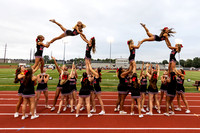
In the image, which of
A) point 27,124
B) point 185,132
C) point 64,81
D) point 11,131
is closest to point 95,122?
point 64,81

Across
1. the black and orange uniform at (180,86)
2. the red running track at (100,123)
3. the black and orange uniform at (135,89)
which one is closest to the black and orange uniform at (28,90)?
the red running track at (100,123)

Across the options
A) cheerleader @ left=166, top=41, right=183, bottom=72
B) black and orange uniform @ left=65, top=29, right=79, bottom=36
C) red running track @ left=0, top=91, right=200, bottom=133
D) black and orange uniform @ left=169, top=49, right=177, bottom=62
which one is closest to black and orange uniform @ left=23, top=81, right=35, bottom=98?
red running track @ left=0, top=91, right=200, bottom=133

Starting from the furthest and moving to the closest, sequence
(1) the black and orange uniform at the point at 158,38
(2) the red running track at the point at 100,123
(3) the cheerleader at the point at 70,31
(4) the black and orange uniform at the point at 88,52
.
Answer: (4) the black and orange uniform at the point at 88,52 < (1) the black and orange uniform at the point at 158,38 < (3) the cheerleader at the point at 70,31 < (2) the red running track at the point at 100,123

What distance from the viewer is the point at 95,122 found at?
4.55m

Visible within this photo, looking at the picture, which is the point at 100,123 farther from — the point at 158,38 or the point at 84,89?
the point at 158,38

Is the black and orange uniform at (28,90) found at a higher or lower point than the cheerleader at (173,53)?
lower

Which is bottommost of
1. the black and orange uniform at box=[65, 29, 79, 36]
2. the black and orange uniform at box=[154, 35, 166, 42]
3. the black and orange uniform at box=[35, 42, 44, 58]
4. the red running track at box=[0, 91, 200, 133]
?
the red running track at box=[0, 91, 200, 133]

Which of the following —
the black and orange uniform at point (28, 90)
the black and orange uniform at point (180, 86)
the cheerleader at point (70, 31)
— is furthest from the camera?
the black and orange uniform at point (180, 86)

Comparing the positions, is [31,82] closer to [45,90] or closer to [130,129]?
[45,90]

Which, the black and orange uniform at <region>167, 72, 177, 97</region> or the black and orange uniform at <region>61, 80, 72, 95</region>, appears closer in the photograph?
the black and orange uniform at <region>167, 72, 177, 97</region>

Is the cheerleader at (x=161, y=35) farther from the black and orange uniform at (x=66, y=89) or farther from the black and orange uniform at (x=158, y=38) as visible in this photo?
the black and orange uniform at (x=66, y=89)

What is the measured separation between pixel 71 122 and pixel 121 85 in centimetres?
270

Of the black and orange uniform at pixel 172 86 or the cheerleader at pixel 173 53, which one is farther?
the cheerleader at pixel 173 53

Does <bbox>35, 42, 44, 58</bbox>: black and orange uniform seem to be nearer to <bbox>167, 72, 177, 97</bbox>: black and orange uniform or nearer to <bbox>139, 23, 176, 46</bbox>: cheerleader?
<bbox>139, 23, 176, 46</bbox>: cheerleader
